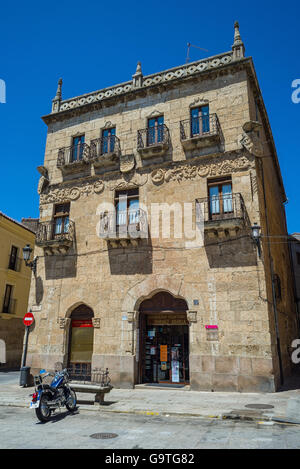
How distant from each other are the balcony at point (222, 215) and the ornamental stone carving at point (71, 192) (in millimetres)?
5523

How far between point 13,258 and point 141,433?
2183 centimetres

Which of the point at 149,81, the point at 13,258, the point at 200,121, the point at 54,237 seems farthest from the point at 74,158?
the point at 13,258

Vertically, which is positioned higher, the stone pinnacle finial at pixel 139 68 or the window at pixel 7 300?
the stone pinnacle finial at pixel 139 68

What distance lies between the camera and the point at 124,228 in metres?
15.6

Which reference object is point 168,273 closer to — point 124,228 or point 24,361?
point 124,228

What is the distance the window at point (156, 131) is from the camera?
53.6 feet

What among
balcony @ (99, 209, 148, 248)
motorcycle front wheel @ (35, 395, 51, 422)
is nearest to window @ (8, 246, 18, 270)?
balcony @ (99, 209, 148, 248)

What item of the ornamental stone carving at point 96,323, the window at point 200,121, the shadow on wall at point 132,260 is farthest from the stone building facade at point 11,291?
the window at point 200,121

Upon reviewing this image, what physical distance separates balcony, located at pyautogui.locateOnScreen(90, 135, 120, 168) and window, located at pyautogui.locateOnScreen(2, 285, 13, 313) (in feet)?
44.4

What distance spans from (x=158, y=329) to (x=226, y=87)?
11.2m

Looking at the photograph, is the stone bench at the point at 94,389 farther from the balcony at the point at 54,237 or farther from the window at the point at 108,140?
the window at the point at 108,140

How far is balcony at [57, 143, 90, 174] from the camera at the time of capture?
17703mm
